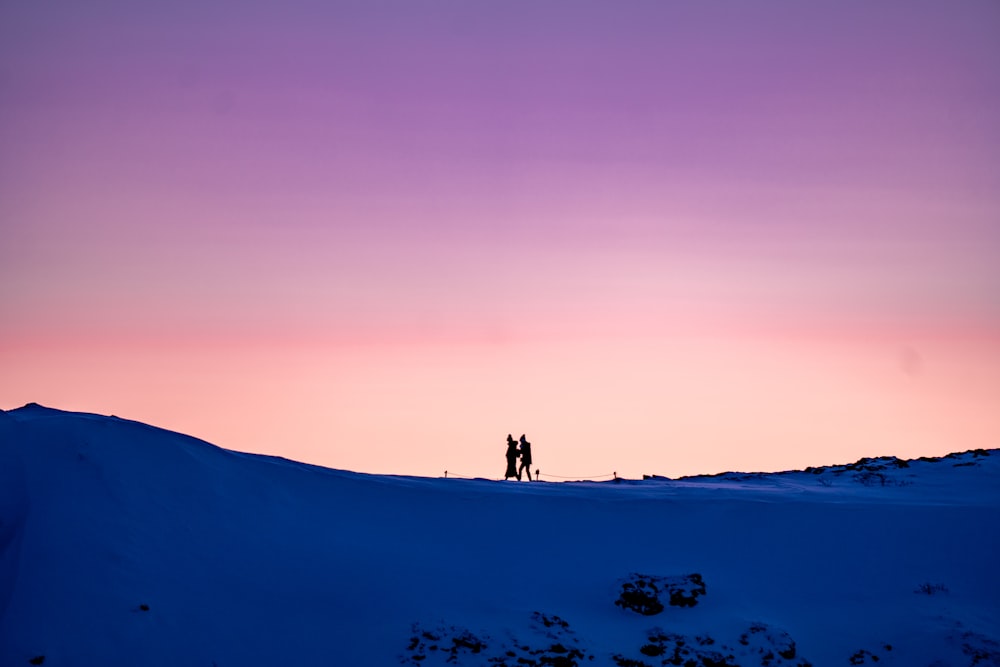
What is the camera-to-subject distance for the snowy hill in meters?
18.0

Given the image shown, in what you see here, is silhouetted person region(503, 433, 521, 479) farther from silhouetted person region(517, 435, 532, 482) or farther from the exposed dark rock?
the exposed dark rock

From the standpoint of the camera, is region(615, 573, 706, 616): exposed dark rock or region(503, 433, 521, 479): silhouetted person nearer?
region(615, 573, 706, 616): exposed dark rock

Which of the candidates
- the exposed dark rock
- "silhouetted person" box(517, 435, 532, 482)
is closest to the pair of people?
"silhouetted person" box(517, 435, 532, 482)

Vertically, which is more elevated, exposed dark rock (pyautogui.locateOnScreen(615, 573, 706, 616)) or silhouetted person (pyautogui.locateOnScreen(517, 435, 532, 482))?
silhouetted person (pyautogui.locateOnScreen(517, 435, 532, 482))

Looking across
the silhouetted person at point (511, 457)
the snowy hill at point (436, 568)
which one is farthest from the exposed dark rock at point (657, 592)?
the silhouetted person at point (511, 457)

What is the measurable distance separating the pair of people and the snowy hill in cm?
598

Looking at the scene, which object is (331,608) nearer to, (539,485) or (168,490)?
(168,490)

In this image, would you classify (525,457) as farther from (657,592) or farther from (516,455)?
(657,592)

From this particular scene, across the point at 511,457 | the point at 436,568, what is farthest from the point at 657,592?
the point at 511,457

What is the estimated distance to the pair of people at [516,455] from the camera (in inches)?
1270

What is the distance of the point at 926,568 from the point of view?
74.1 feet

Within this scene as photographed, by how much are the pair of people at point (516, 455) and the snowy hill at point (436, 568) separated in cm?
598

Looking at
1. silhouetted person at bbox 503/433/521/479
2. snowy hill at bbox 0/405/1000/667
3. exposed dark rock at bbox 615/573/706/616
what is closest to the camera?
snowy hill at bbox 0/405/1000/667

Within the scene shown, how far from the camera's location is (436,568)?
21.4 meters
